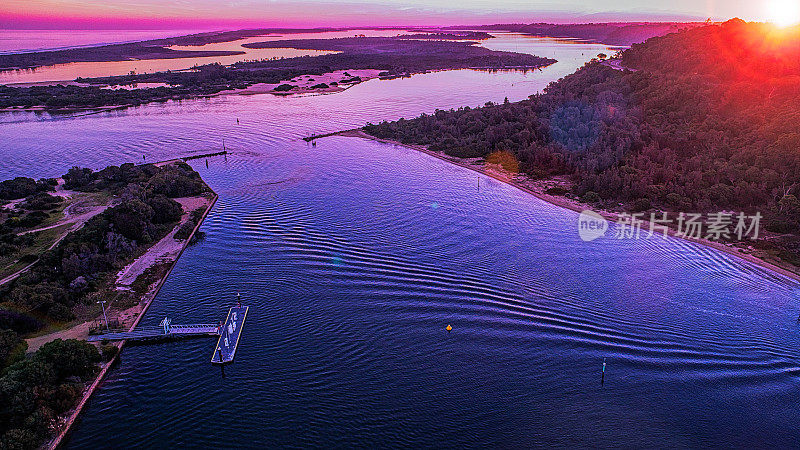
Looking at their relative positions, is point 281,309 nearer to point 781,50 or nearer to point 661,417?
point 661,417

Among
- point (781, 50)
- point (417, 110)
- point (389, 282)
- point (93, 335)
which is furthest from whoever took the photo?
point (417, 110)

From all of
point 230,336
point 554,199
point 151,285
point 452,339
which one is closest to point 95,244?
point 151,285

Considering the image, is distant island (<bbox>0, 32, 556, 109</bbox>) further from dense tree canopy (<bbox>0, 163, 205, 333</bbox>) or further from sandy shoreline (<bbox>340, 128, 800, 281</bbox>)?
dense tree canopy (<bbox>0, 163, 205, 333</bbox>)

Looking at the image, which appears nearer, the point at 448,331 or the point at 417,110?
the point at 448,331

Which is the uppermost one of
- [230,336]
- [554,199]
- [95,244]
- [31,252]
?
[95,244]

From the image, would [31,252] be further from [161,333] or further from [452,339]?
[452,339]

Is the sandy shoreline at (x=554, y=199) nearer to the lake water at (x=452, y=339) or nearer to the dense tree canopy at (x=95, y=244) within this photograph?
the lake water at (x=452, y=339)

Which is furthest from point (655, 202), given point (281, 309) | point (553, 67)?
point (553, 67)
